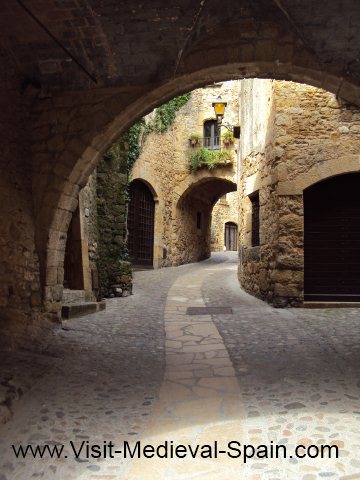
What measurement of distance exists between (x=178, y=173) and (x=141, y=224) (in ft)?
10.1

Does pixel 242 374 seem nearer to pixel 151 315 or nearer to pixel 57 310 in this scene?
pixel 57 310

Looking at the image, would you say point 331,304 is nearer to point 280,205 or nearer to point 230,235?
point 280,205

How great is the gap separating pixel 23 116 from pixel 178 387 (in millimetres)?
3387

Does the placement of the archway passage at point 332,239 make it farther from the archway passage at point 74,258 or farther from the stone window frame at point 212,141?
the stone window frame at point 212,141

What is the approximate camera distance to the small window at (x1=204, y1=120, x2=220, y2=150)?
15.9 meters

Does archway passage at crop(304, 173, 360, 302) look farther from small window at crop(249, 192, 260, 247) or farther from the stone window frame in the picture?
the stone window frame

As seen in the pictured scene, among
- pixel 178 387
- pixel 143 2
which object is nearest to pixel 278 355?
pixel 178 387

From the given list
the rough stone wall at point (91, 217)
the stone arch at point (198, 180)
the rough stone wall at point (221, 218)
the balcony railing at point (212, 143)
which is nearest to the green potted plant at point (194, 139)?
the balcony railing at point (212, 143)

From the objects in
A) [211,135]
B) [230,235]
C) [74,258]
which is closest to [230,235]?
[230,235]

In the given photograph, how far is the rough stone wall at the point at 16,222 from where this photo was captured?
4.43m

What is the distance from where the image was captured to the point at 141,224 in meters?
13.1

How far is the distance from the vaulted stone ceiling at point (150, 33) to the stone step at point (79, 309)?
2.98 metres

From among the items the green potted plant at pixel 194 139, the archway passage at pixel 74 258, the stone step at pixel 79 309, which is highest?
the green potted plant at pixel 194 139

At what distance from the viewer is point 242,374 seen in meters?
3.58
